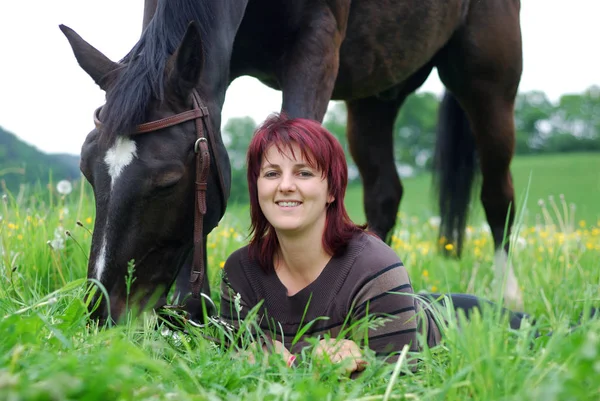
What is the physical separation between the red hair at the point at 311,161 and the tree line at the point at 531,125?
3904 cm

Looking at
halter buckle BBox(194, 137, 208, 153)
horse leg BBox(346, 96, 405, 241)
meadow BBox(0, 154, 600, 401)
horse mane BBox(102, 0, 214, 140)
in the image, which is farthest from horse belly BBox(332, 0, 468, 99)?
meadow BBox(0, 154, 600, 401)

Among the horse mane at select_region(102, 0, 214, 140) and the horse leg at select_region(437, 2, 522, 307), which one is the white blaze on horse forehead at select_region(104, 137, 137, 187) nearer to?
the horse mane at select_region(102, 0, 214, 140)

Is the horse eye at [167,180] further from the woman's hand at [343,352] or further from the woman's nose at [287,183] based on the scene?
the woman's hand at [343,352]

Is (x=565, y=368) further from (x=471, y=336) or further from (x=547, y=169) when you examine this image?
(x=547, y=169)

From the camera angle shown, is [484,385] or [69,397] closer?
[69,397]

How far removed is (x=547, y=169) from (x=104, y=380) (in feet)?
94.6

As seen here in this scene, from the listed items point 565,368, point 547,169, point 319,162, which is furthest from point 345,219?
point 547,169

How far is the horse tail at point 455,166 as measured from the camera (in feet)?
17.6

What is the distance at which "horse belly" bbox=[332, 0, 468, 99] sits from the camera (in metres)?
3.66

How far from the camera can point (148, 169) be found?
7.48 ft

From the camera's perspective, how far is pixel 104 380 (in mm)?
1293

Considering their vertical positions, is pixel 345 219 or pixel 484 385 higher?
pixel 345 219

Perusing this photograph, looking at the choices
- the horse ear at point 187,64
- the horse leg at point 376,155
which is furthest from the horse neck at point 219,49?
the horse leg at point 376,155

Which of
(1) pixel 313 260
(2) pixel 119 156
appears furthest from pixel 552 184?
(2) pixel 119 156
